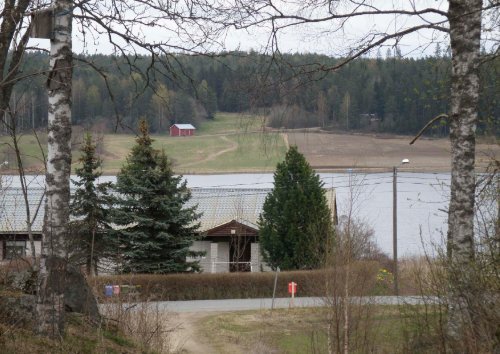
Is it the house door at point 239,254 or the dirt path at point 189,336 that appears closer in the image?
the dirt path at point 189,336

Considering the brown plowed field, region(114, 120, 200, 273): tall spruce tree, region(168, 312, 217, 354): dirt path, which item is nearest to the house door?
the brown plowed field

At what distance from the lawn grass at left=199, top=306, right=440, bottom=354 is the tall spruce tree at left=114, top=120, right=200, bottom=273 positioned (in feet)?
23.0

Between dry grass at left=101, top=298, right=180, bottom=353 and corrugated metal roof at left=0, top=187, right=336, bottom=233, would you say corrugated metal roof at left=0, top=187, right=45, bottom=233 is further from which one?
corrugated metal roof at left=0, top=187, right=336, bottom=233

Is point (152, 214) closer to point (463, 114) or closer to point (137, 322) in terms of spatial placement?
point (137, 322)

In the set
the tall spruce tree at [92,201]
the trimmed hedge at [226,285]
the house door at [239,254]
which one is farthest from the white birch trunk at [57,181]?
the house door at [239,254]

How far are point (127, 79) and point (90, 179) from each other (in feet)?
72.0

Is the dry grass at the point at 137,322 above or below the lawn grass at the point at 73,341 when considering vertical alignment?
below

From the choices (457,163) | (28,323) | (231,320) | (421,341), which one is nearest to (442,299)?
(421,341)

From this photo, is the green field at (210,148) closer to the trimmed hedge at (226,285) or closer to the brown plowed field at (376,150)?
the brown plowed field at (376,150)

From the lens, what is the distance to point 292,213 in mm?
37344

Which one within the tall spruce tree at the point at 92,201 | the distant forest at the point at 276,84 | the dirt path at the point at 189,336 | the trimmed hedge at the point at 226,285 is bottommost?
the trimmed hedge at the point at 226,285

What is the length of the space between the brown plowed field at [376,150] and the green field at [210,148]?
0.36m

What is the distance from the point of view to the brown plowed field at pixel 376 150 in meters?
Answer: 9.46

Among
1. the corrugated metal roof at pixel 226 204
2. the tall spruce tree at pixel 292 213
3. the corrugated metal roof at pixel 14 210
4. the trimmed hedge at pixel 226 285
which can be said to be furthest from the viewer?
the corrugated metal roof at pixel 226 204
